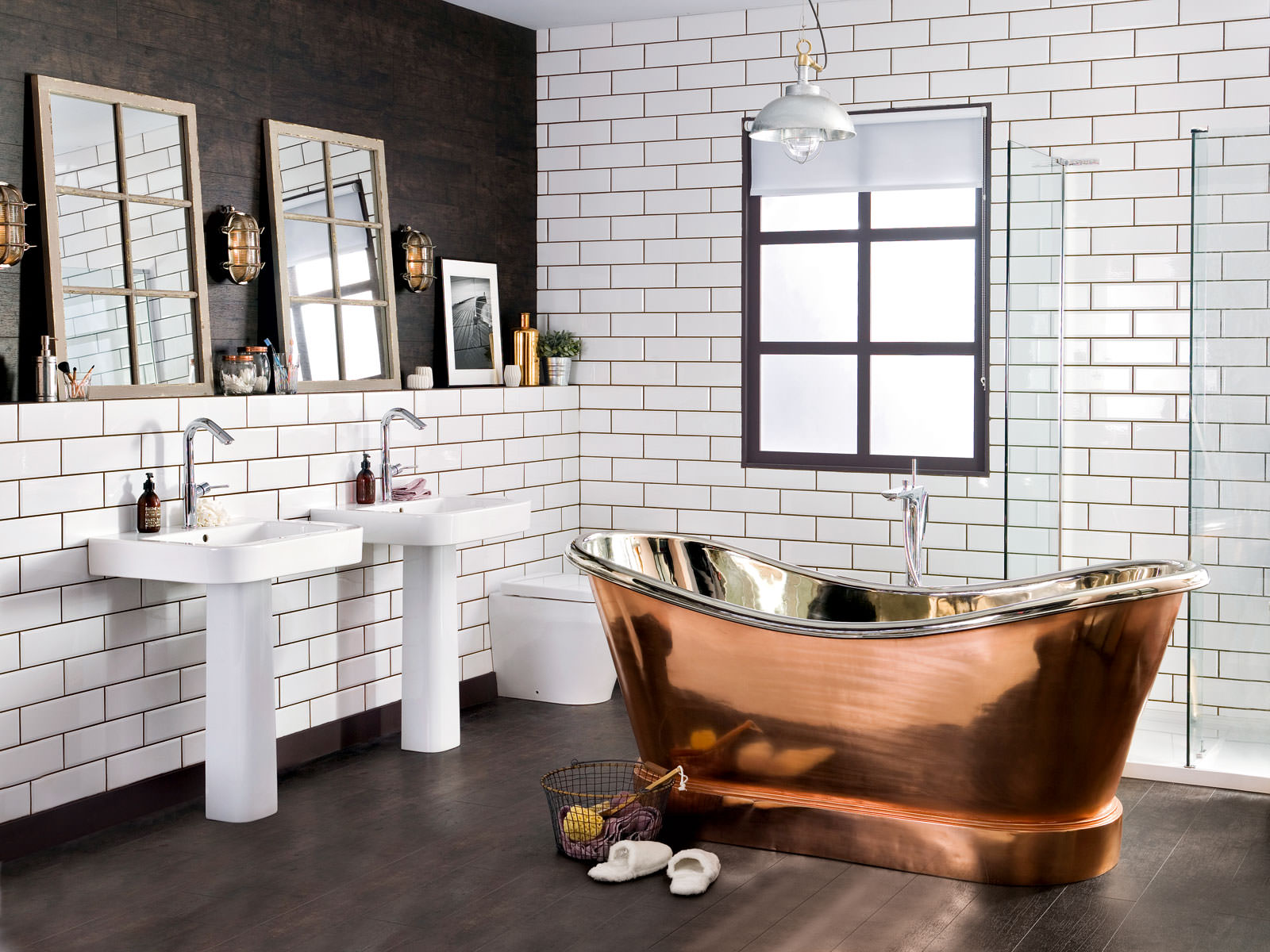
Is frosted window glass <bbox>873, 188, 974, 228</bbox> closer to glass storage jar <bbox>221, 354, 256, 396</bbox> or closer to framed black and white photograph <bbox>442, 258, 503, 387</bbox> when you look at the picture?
framed black and white photograph <bbox>442, 258, 503, 387</bbox>

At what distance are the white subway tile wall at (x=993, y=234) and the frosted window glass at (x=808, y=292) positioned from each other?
20 cm

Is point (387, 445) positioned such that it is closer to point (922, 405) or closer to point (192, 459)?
point (192, 459)

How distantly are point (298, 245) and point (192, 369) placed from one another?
29.6 inches

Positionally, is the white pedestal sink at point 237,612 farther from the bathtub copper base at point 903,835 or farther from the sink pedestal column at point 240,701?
the bathtub copper base at point 903,835

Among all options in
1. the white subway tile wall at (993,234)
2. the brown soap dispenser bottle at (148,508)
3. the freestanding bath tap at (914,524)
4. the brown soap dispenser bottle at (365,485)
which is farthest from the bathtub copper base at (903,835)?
the brown soap dispenser bottle at (148,508)

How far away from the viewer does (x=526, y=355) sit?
244 inches

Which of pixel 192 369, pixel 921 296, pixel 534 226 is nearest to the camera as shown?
pixel 192 369

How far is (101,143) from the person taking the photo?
423 centimetres

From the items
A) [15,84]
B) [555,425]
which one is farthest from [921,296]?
[15,84]

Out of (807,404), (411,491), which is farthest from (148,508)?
(807,404)

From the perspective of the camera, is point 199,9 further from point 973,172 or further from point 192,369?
A: point 973,172

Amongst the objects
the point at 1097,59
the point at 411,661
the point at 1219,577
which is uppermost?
the point at 1097,59

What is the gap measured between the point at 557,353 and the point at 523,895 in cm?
323

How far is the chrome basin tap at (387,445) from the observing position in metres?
5.05
